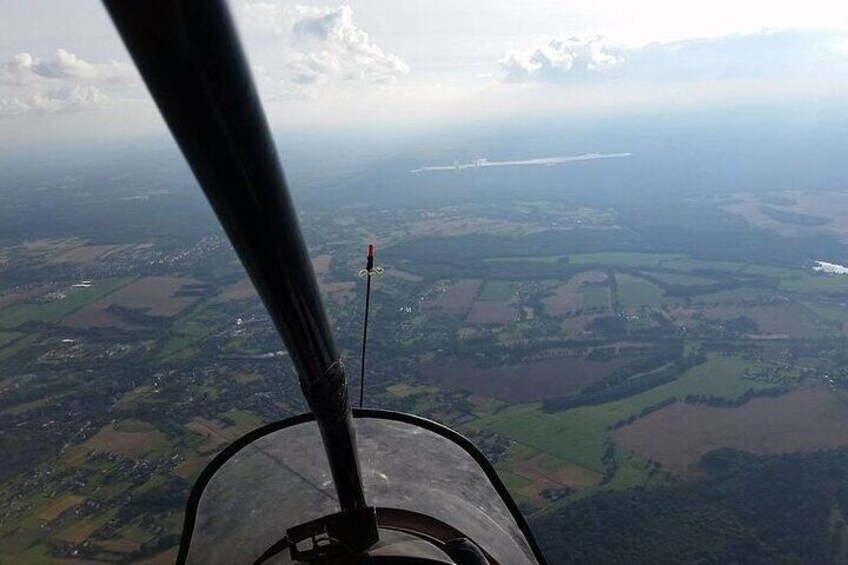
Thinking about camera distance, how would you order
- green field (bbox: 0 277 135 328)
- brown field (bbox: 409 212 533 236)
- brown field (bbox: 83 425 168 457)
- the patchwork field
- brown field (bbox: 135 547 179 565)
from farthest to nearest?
brown field (bbox: 409 212 533 236), green field (bbox: 0 277 135 328), the patchwork field, brown field (bbox: 83 425 168 457), brown field (bbox: 135 547 179 565)

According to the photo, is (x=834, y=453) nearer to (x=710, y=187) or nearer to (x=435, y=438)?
(x=435, y=438)

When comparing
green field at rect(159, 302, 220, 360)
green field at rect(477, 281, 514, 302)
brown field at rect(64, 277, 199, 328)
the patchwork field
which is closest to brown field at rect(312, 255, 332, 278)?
green field at rect(159, 302, 220, 360)

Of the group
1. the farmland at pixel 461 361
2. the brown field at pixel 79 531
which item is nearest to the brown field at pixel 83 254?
the farmland at pixel 461 361

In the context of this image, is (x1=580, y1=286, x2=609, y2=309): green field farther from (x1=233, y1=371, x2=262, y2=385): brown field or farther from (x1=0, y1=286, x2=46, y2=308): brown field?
(x1=0, y1=286, x2=46, y2=308): brown field

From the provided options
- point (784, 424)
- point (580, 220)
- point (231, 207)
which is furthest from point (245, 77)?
point (580, 220)

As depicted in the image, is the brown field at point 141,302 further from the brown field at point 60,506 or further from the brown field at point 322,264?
the brown field at point 60,506

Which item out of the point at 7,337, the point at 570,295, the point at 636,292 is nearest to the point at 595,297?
the point at 570,295
